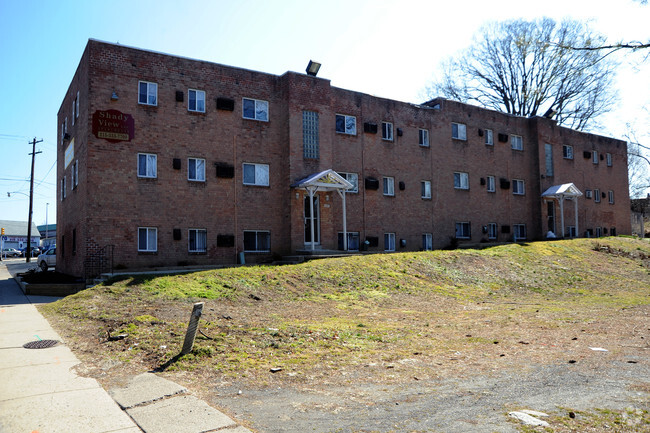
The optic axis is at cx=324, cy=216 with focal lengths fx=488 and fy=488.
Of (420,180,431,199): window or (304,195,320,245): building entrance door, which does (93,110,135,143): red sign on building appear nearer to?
(304,195,320,245): building entrance door

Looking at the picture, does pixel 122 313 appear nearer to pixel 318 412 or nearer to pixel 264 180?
pixel 318 412

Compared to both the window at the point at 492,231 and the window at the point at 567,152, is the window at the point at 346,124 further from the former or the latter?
the window at the point at 567,152

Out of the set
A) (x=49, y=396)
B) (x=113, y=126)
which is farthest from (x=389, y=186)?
(x=49, y=396)

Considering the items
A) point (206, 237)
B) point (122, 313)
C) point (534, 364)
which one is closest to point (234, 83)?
point (206, 237)

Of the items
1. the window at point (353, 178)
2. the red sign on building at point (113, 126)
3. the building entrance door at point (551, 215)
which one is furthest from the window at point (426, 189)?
the red sign on building at point (113, 126)

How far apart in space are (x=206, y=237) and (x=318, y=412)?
16617 millimetres

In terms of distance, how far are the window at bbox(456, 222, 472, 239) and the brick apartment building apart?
64mm

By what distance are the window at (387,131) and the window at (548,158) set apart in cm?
1379

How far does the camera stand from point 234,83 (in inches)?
868

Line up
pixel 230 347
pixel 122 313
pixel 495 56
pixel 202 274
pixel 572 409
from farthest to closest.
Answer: pixel 495 56, pixel 202 274, pixel 122 313, pixel 230 347, pixel 572 409

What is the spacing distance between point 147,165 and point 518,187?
23.9 m

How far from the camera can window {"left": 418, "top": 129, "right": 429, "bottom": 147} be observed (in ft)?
91.2

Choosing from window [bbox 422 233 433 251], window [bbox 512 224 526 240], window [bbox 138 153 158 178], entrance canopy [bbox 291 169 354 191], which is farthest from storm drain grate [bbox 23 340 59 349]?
window [bbox 512 224 526 240]

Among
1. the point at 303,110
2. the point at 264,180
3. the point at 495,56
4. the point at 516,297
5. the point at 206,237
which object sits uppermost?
the point at 495,56
